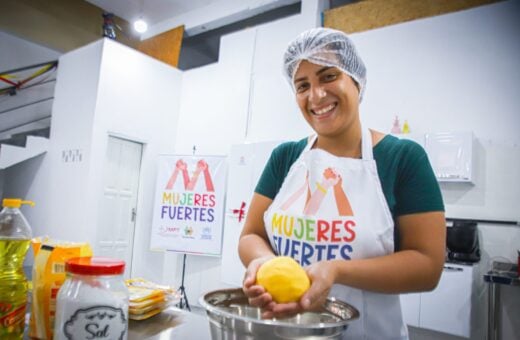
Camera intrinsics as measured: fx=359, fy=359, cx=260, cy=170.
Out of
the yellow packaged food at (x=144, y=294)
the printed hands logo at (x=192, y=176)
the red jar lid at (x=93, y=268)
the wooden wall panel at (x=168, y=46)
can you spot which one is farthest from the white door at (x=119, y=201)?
the red jar lid at (x=93, y=268)

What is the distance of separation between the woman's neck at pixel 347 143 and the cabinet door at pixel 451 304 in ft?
7.20

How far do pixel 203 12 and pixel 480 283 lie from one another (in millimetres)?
5019

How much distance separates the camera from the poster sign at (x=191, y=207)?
4.23 meters

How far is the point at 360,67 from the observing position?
43.9 inches

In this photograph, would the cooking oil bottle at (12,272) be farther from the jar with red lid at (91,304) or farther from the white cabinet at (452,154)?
the white cabinet at (452,154)

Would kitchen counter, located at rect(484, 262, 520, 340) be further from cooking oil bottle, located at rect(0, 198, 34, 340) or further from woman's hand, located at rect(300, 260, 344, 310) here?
cooking oil bottle, located at rect(0, 198, 34, 340)

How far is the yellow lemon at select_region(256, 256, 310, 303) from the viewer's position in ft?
2.20

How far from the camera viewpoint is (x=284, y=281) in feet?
2.20

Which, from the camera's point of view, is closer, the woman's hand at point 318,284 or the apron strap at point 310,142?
the woman's hand at point 318,284

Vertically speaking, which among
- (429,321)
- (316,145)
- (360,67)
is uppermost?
(360,67)

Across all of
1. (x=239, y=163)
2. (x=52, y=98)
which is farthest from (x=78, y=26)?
(x=239, y=163)

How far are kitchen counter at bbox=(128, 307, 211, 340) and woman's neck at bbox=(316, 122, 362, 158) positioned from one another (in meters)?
0.64

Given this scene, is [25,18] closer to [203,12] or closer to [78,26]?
[78,26]

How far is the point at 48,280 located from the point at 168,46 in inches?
216
